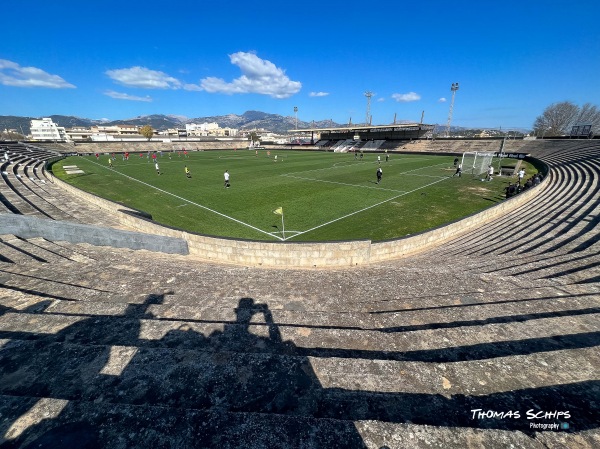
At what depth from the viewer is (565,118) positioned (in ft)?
251

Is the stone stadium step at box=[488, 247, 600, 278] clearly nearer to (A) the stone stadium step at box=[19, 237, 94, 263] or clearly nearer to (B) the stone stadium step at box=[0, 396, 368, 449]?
(B) the stone stadium step at box=[0, 396, 368, 449]

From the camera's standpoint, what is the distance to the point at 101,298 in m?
5.50

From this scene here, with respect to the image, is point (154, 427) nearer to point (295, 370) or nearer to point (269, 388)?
point (269, 388)

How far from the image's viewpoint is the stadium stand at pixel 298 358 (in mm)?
2205

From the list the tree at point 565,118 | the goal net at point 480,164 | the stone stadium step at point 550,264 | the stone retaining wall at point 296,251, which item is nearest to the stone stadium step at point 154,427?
the stone stadium step at point 550,264

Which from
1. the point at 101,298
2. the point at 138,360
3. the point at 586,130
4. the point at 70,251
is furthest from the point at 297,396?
the point at 586,130

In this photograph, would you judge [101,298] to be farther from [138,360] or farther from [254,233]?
[254,233]

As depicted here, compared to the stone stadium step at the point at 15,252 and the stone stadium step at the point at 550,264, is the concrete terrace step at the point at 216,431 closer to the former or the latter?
the stone stadium step at the point at 550,264

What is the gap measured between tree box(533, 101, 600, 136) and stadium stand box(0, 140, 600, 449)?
330 ft

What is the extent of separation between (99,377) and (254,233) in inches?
467

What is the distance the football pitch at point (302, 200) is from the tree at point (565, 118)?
245 feet

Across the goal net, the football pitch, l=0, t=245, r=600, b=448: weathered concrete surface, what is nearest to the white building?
the football pitch

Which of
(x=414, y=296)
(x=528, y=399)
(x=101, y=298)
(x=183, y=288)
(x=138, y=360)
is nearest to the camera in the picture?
(x=528, y=399)

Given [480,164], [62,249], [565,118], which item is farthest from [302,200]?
[565,118]
